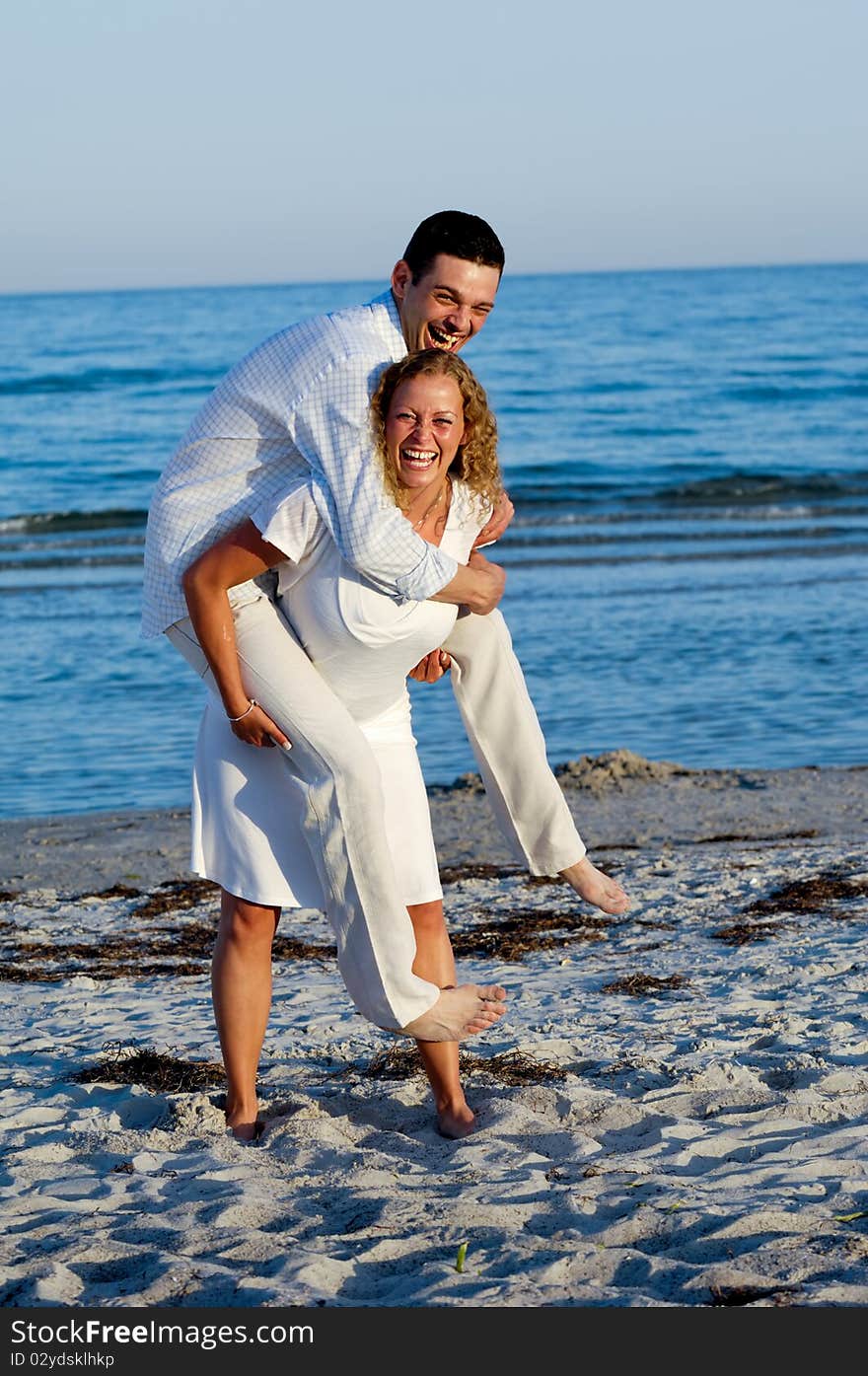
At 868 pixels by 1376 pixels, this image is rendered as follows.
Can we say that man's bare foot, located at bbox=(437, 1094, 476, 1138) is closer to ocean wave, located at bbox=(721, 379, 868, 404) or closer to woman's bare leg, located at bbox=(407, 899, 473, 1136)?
woman's bare leg, located at bbox=(407, 899, 473, 1136)

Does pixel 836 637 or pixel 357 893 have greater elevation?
pixel 357 893

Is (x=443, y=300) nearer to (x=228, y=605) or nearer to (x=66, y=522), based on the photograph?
(x=228, y=605)

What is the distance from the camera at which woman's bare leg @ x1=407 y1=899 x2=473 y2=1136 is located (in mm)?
3768

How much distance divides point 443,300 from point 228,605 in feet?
2.70

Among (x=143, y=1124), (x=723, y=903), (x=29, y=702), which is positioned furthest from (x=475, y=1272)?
(x=29, y=702)

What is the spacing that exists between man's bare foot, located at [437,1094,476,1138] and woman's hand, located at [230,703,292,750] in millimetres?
1100

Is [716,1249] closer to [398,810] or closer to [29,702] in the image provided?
[398,810]

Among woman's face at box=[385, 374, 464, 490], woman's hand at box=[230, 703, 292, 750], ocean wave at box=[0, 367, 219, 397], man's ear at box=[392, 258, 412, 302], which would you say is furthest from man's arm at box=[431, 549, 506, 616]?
ocean wave at box=[0, 367, 219, 397]

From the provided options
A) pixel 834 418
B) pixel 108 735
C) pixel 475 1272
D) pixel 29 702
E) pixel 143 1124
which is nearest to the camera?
pixel 475 1272

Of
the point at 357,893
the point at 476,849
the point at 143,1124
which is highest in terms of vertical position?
the point at 357,893

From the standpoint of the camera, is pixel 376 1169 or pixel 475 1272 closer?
pixel 475 1272

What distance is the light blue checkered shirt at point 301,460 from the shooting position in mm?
3145

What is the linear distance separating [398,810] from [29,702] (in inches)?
323

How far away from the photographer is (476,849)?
7863 mm
